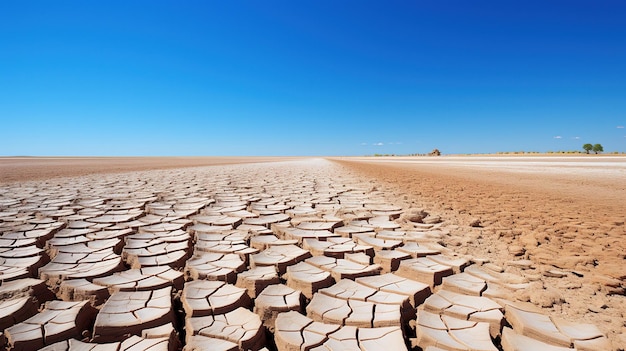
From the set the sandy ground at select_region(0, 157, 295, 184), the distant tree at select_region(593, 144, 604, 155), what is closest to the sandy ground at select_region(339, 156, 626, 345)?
the sandy ground at select_region(0, 157, 295, 184)

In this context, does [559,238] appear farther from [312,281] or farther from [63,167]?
[63,167]

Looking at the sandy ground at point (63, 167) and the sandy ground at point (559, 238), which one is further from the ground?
the sandy ground at point (63, 167)

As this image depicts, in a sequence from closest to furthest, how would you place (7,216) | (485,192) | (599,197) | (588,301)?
(588,301)
(7,216)
(599,197)
(485,192)

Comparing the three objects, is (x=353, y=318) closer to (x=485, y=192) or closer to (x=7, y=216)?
(x=7, y=216)

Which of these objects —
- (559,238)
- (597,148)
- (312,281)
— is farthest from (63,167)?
(597,148)

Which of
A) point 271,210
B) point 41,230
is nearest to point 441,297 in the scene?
point 271,210

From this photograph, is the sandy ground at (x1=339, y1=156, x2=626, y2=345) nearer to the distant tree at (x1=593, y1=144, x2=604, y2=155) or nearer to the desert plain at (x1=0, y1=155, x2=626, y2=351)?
the desert plain at (x1=0, y1=155, x2=626, y2=351)

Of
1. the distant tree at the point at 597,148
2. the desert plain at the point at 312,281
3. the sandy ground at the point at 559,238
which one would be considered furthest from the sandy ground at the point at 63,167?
the distant tree at the point at 597,148

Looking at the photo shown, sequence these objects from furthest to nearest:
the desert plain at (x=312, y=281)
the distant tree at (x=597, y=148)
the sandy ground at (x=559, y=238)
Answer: the distant tree at (x=597, y=148) → the sandy ground at (x=559, y=238) → the desert plain at (x=312, y=281)

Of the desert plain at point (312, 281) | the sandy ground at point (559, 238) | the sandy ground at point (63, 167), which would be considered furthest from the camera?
Result: the sandy ground at point (63, 167)

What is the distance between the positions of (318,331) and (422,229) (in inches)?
71.9

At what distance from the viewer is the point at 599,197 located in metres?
4.24

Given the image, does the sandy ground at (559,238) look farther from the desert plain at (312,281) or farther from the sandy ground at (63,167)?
the sandy ground at (63,167)

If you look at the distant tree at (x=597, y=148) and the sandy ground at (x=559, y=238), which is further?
the distant tree at (x=597, y=148)
